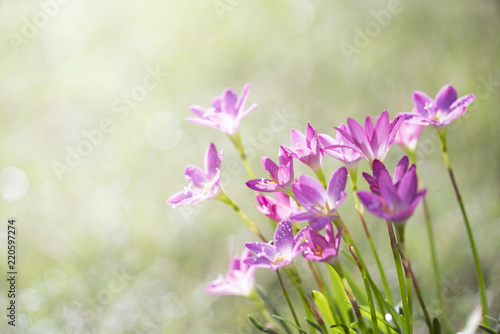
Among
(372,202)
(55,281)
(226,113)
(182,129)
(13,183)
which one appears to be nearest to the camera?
(372,202)

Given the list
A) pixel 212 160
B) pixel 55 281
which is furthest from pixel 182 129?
pixel 212 160

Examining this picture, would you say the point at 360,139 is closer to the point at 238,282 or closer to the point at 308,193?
the point at 308,193

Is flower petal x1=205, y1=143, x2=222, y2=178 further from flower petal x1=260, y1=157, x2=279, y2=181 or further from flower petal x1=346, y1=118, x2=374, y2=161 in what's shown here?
flower petal x1=346, y1=118, x2=374, y2=161

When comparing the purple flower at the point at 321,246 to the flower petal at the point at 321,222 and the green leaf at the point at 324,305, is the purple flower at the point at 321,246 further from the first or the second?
the green leaf at the point at 324,305

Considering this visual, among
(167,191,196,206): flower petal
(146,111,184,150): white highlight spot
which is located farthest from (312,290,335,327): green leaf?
(146,111,184,150): white highlight spot

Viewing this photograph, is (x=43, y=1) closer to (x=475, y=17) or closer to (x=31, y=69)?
(x=31, y=69)

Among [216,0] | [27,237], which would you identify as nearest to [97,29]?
[216,0]
